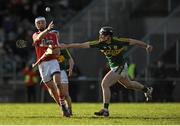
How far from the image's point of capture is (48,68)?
20.8 metres

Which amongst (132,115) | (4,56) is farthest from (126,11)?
(132,115)

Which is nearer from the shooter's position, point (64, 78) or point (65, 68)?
point (64, 78)

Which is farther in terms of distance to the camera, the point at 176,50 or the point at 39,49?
the point at 176,50

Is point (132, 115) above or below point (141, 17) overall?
below

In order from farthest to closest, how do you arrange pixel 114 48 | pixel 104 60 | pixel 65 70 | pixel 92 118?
pixel 104 60 → pixel 65 70 → pixel 114 48 → pixel 92 118

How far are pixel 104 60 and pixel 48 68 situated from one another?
48.6 feet

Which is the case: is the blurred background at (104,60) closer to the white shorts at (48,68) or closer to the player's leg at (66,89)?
the player's leg at (66,89)

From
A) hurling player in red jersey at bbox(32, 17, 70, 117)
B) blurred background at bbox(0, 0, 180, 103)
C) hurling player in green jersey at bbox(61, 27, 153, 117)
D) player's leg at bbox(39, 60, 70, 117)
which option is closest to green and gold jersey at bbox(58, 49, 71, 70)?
hurling player in red jersey at bbox(32, 17, 70, 117)

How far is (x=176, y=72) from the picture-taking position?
3528cm

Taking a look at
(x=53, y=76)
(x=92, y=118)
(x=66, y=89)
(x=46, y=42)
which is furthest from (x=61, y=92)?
(x=46, y=42)

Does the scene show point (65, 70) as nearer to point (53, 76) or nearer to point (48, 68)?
point (48, 68)

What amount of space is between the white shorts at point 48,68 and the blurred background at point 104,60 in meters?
13.5

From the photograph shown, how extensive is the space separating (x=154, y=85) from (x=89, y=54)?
10.4 ft

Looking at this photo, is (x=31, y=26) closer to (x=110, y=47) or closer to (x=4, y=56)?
(x=4, y=56)
